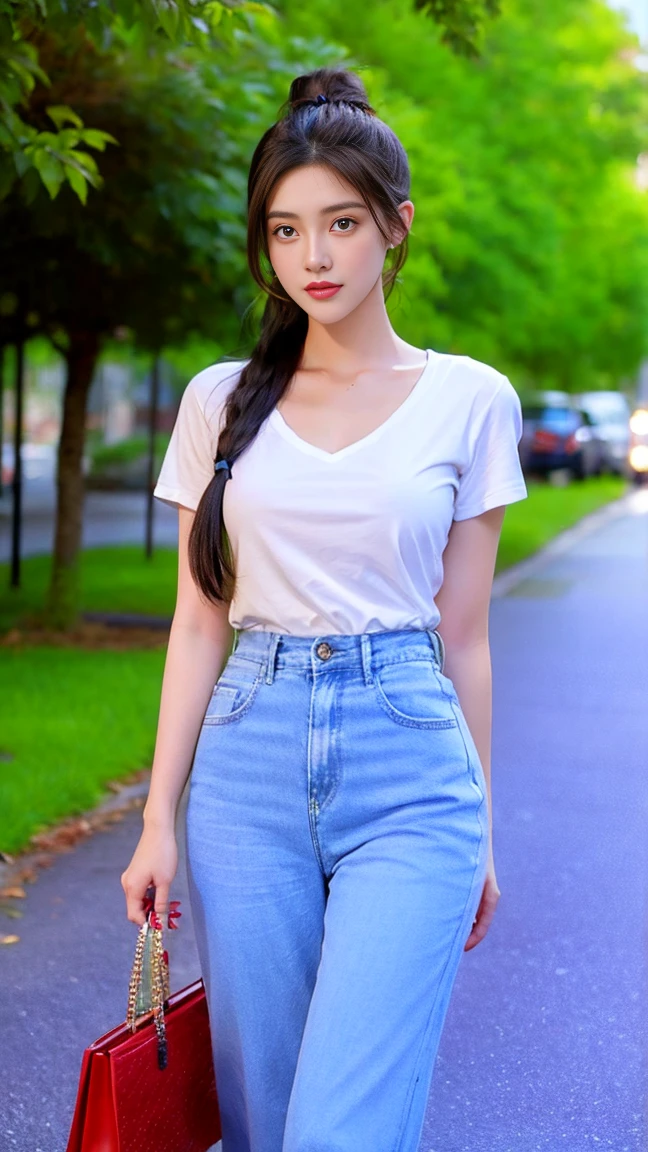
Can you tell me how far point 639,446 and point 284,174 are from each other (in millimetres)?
30332

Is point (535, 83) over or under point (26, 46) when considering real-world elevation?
over

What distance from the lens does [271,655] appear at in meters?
2.41

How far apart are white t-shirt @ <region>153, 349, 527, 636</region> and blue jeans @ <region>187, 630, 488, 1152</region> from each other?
2.1 inches

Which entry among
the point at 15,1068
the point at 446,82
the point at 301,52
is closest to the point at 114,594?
the point at 301,52

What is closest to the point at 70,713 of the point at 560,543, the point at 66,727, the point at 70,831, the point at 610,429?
the point at 66,727

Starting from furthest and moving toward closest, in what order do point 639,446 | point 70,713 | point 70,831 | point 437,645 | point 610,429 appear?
point 610,429, point 639,446, point 70,713, point 70,831, point 437,645

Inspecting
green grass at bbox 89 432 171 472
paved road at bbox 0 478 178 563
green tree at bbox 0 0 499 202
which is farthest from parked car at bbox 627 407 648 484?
green tree at bbox 0 0 499 202

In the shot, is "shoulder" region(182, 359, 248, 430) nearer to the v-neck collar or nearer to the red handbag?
the v-neck collar

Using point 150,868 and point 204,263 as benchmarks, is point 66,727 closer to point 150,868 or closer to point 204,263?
point 204,263

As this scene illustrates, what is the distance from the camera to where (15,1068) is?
13.8 feet

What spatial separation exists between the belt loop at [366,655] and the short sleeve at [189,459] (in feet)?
1.27

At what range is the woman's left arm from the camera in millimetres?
2551

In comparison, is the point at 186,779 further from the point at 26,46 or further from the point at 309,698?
the point at 26,46

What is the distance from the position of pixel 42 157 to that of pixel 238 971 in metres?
3.94
